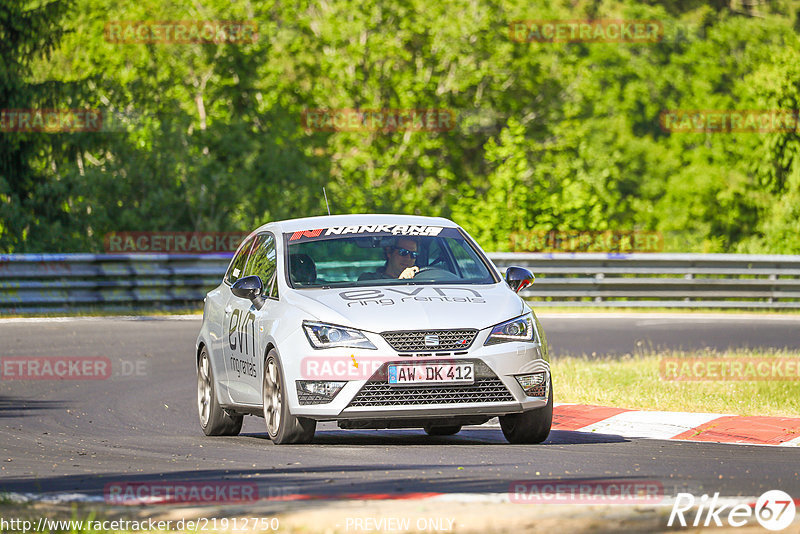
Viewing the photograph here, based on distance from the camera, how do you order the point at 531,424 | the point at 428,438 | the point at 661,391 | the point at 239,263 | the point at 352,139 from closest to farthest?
1. the point at 531,424
2. the point at 428,438
3. the point at 239,263
4. the point at 661,391
5. the point at 352,139

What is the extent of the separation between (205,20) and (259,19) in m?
2.32

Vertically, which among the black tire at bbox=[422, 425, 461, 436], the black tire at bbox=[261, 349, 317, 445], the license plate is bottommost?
the black tire at bbox=[422, 425, 461, 436]

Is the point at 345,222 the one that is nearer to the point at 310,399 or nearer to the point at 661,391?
the point at 310,399

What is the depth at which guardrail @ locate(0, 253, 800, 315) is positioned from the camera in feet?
78.5

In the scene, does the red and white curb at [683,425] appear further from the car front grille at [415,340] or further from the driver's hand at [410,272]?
the car front grille at [415,340]

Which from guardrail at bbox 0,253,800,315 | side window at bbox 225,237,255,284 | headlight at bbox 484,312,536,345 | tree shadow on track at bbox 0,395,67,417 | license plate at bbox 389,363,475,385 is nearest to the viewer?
license plate at bbox 389,363,475,385

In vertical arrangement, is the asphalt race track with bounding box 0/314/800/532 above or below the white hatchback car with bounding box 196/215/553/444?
below

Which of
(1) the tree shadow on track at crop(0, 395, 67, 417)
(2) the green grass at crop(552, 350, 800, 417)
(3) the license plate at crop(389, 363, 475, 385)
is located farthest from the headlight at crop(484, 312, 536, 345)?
(1) the tree shadow on track at crop(0, 395, 67, 417)

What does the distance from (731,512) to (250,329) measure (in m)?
4.81

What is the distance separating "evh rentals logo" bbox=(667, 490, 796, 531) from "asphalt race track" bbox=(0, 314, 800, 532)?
384 mm

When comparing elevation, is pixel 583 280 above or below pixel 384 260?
below

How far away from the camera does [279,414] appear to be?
9.70 metres

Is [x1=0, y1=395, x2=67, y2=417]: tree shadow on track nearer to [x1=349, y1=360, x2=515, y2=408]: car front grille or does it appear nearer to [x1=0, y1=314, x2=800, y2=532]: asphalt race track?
[x1=0, y1=314, x2=800, y2=532]: asphalt race track

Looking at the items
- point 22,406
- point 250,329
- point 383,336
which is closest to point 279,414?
point 250,329
